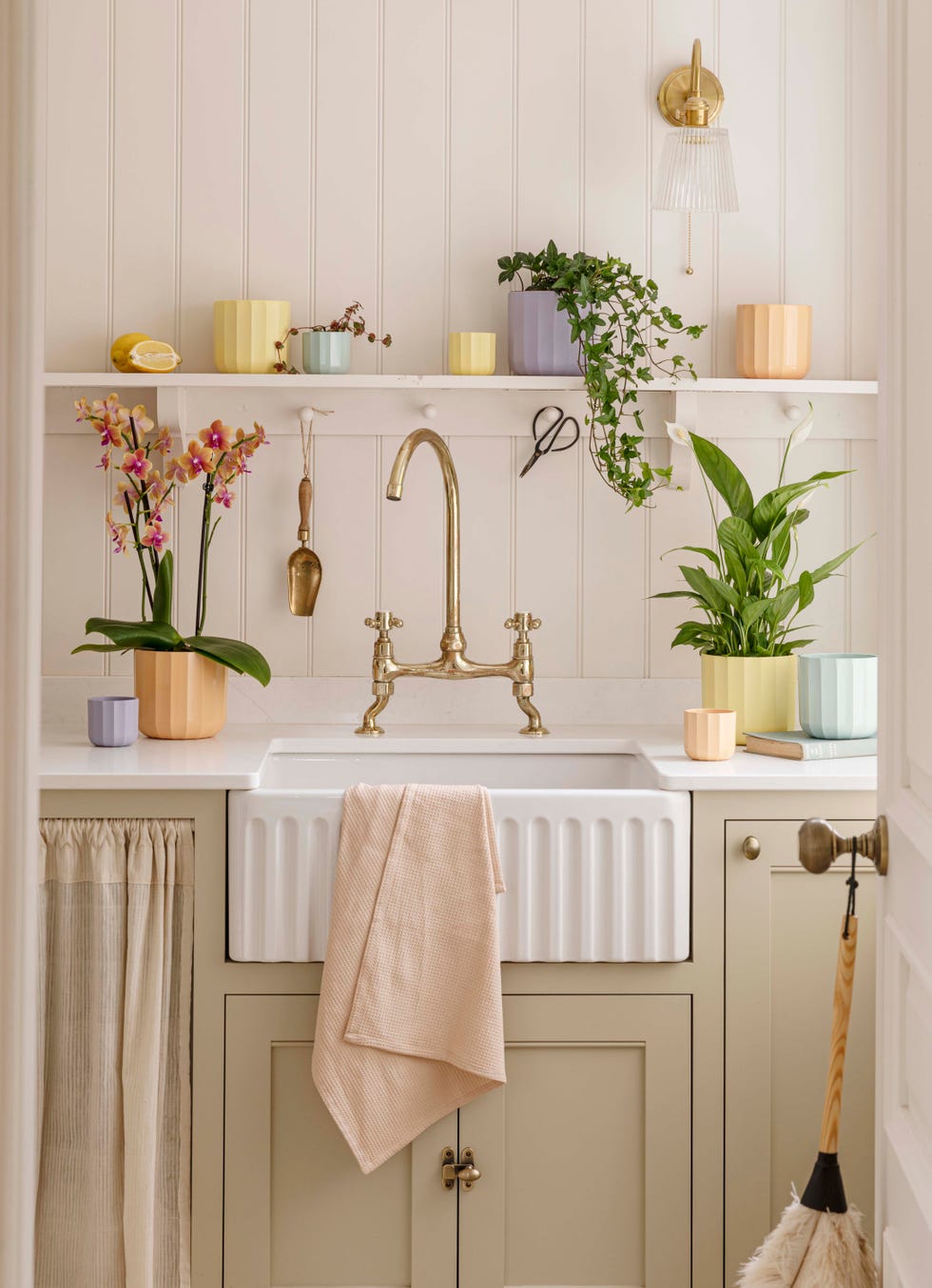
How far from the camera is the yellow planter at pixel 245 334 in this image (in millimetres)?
2135

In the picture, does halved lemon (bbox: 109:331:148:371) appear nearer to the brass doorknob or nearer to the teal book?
the teal book

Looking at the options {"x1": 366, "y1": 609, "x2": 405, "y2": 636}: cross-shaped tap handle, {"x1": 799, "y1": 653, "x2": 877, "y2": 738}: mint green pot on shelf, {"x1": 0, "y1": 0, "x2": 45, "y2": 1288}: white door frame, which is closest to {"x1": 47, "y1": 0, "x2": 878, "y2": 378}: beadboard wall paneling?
{"x1": 366, "y1": 609, "x2": 405, "y2": 636}: cross-shaped tap handle

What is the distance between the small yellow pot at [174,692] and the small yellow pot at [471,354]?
63 centimetres

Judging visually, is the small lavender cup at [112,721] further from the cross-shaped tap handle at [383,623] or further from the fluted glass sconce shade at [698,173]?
the fluted glass sconce shade at [698,173]

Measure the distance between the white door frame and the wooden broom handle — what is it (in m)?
0.69

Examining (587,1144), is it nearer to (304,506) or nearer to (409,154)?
(304,506)

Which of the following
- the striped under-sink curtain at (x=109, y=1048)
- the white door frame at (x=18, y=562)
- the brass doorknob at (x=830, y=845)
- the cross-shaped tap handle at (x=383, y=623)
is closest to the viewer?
the white door frame at (x=18, y=562)

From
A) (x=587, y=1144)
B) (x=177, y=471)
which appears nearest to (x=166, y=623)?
(x=177, y=471)

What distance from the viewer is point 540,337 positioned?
213 centimetres

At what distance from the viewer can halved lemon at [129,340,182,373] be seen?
2.13 meters

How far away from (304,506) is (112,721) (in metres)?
0.52

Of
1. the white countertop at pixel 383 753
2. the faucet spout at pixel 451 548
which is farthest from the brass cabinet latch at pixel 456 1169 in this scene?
the faucet spout at pixel 451 548

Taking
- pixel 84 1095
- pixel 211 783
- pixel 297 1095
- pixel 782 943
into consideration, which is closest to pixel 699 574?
pixel 782 943

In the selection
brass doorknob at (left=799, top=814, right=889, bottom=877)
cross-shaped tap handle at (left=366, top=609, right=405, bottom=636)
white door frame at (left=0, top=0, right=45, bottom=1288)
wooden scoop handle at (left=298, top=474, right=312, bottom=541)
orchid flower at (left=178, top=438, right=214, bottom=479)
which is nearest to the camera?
white door frame at (left=0, top=0, right=45, bottom=1288)
